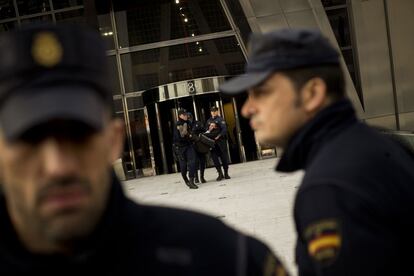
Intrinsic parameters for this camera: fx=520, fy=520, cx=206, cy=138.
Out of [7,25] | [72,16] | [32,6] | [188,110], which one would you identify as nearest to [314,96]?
[188,110]

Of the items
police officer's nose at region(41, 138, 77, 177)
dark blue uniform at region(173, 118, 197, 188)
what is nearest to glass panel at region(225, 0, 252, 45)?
dark blue uniform at region(173, 118, 197, 188)

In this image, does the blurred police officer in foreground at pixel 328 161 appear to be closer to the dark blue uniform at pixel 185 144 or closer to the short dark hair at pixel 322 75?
the short dark hair at pixel 322 75

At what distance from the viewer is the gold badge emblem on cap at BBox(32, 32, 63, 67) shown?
1.08 meters

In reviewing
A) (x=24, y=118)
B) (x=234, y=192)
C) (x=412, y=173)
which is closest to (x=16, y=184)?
(x=24, y=118)

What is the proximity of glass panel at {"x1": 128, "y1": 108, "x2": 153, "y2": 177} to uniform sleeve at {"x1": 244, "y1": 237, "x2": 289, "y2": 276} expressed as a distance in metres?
15.2

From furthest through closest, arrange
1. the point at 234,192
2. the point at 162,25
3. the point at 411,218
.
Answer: the point at 162,25, the point at 234,192, the point at 411,218

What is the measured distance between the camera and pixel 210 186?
1083 cm

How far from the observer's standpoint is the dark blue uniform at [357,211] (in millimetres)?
1451

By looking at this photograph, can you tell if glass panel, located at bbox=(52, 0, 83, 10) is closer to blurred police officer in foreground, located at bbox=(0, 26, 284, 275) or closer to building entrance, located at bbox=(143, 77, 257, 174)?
building entrance, located at bbox=(143, 77, 257, 174)

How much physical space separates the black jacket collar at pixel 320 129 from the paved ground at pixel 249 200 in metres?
2.74

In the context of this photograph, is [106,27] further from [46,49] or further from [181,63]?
[46,49]

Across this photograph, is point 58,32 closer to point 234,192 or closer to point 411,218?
point 411,218

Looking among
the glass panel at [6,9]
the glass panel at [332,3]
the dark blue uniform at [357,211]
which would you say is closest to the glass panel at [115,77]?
the glass panel at [6,9]

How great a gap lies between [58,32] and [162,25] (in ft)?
52.4
